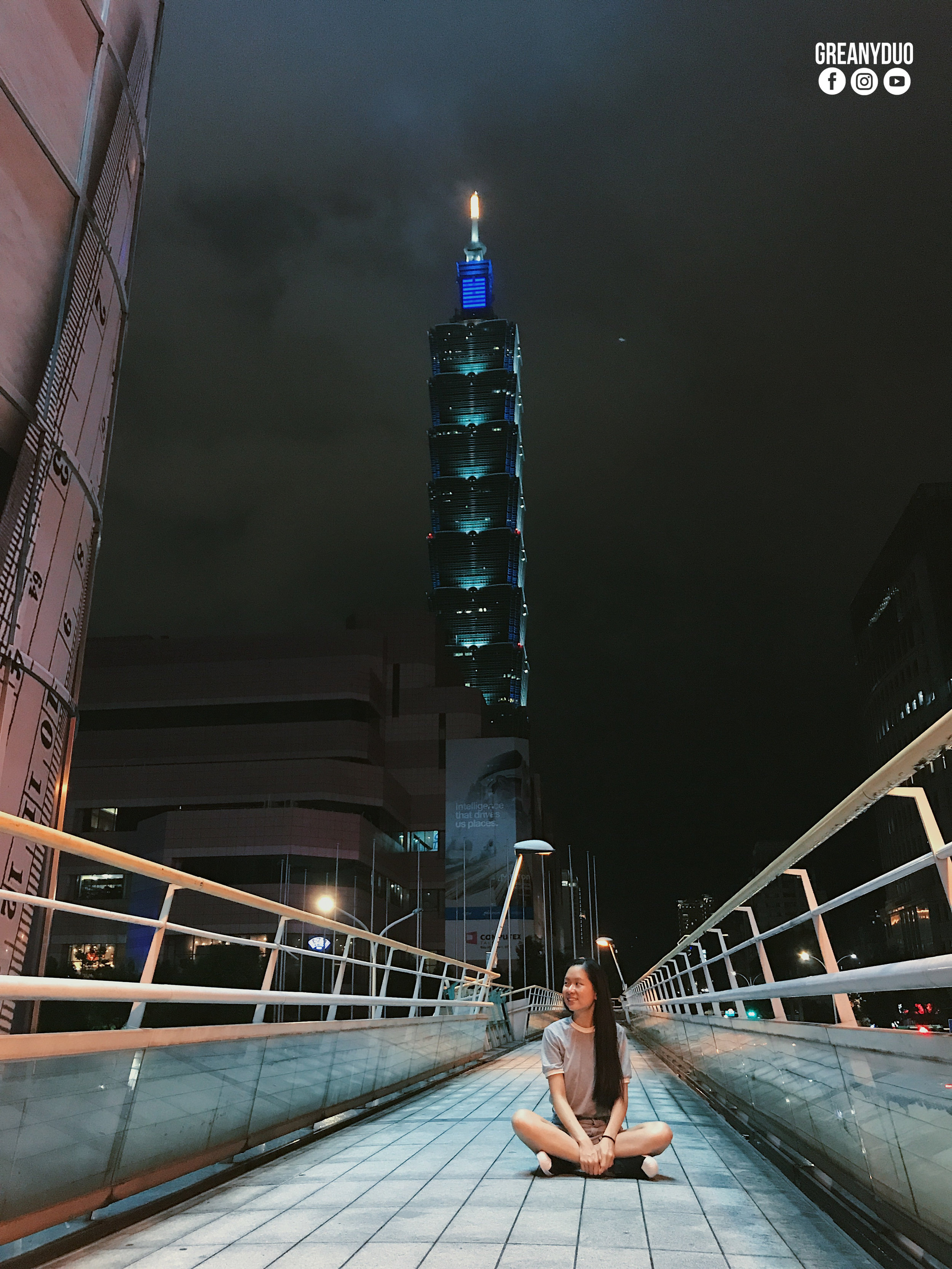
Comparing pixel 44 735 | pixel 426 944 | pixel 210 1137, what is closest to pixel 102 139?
pixel 44 735

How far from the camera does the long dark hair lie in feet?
15.8

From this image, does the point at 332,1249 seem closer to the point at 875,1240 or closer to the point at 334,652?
the point at 875,1240

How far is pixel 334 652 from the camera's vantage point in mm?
73812

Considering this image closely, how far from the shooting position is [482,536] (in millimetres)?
174375

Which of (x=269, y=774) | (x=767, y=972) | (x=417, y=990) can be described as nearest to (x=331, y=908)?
(x=269, y=774)

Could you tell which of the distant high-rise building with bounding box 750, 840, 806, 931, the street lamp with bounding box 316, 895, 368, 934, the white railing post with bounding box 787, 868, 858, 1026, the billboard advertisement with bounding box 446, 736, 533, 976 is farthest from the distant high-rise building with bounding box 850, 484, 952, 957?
the white railing post with bounding box 787, 868, 858, 1026

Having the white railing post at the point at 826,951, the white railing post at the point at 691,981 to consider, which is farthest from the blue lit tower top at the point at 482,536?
the white railing post at the point at 826,951

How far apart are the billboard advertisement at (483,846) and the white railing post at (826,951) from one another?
7063cm

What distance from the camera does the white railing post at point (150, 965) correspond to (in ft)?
13.6

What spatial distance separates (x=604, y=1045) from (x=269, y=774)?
6337cm

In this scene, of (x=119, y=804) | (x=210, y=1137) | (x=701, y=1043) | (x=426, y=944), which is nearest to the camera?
(x=210, y=1137)

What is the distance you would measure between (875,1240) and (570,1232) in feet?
3.70

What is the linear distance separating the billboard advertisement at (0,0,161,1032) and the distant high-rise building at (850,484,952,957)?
60201 mm

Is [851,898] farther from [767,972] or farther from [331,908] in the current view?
[331,908]
